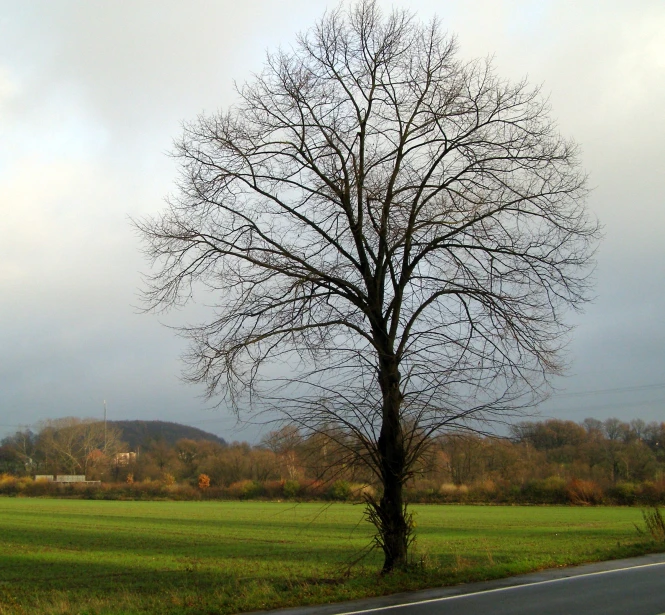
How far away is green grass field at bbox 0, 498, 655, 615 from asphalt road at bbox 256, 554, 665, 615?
78 cm

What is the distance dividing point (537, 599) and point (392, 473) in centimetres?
339

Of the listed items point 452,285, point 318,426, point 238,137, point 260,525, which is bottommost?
point 260,525

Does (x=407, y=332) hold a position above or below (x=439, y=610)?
above

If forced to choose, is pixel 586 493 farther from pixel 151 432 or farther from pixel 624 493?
pixel 151 432

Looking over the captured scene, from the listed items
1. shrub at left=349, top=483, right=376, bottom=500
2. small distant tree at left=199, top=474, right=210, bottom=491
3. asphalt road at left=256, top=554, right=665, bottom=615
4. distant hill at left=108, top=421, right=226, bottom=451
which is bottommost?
asphalt road at left=256, top=554, right=665, bottom=615

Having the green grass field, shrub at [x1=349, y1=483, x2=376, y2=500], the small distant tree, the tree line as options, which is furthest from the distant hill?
shrub at [x1=349, y1=483, x2=376, y2=500]

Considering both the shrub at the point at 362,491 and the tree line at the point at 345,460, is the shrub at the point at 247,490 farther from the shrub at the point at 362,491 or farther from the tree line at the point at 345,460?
the shrub at the point at 362,491

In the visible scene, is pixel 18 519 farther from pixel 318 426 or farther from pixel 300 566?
pixel 318 426

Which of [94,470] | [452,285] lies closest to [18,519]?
[452,285]

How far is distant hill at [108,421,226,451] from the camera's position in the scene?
5748 inches

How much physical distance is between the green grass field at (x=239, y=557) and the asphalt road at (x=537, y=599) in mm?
784

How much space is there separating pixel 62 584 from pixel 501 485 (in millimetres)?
62063

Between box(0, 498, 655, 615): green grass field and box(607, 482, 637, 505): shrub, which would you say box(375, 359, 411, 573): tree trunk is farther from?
box(607, 482, 637, 505): shrub

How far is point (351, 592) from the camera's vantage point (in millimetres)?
12086
